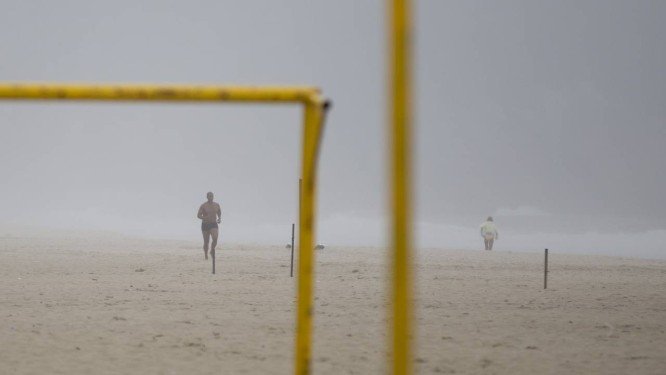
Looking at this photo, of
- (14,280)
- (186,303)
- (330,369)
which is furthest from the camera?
(14,280)

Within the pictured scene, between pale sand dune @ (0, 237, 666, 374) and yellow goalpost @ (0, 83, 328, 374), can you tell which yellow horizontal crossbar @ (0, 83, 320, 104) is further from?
pale sand dune @ (0, 237, 666, 374)

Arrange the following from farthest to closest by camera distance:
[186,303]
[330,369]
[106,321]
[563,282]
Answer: [563,282], [186,303], [106,321], [330,369]

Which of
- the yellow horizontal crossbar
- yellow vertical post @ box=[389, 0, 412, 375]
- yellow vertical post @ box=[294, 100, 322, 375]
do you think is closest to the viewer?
yellow vertical post @ box=[389, 0, 412, 375]

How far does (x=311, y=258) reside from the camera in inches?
158

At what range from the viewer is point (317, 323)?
35.8 feet

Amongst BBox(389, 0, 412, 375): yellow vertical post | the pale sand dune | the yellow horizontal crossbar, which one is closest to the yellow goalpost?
the yellow horizontal crossbar

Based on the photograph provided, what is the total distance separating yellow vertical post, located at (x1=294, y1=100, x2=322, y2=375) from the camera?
3932mm

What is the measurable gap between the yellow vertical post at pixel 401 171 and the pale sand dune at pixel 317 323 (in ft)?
15.0

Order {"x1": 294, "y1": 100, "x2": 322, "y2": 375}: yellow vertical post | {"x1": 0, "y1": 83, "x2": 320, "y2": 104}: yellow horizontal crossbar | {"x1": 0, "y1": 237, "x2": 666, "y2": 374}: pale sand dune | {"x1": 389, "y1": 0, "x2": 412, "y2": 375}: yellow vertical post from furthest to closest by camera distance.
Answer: {"x1": 0, "y1": 237, "x2": 666, "y2": 374}: pale sand dune
{"x1": 294, "y1": 100, "x2": 322, "y2": 375}: yellow vertical post
{"x1": 0, "y1": 83, "x2": 320, "y2": 104}: yellow horizontal crossbar
{"x1": 389, "y1": 0, "x2": 412, "y2": 375}: yellow vertical post

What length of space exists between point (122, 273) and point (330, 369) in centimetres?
1253

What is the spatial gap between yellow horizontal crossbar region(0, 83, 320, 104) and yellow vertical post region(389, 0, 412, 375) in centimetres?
84

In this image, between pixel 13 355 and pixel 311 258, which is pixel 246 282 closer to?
pixel 13 355

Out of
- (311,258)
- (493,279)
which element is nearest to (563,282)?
(493,279)

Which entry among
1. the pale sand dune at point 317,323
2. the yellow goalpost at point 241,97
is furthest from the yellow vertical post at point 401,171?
the pale sand dune at point 317,323
